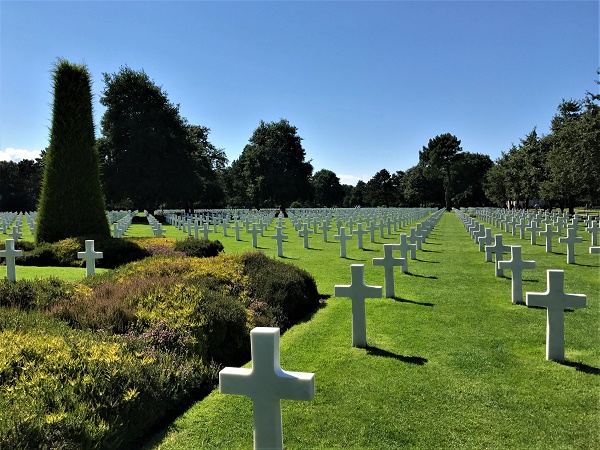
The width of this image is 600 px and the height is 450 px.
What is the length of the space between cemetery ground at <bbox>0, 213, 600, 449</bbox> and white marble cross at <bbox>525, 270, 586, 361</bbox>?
0.57ft

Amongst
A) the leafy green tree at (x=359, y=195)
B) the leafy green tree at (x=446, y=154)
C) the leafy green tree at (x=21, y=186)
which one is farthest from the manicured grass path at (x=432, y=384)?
the leafy green tree at (x=359, y=195)

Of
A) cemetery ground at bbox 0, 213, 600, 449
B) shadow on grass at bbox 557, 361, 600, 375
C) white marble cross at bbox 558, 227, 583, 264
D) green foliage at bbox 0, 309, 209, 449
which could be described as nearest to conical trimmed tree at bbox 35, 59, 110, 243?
cemetery ground at bbox 0, 213, 600, 449

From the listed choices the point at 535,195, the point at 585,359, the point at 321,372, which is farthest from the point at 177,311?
the point at 535,195

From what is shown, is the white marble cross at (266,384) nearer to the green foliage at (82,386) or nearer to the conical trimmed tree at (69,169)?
the green foliage at (82,386)

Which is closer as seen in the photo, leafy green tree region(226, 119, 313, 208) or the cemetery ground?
the cemetery ground

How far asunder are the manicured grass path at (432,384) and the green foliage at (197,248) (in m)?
5.63

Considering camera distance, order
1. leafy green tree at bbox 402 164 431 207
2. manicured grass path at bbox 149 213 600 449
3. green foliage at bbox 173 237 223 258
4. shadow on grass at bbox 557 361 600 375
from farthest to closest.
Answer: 1. leafy green tree at bbox 402 164 431 207
2. green foliage at bbox 173 237 223 258
3. shadow on grass at bbox 557 361 600 375
4. manicured grass path at bbox 149 213 600 449

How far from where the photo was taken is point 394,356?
548cm

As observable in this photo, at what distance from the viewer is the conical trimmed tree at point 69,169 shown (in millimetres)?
14820

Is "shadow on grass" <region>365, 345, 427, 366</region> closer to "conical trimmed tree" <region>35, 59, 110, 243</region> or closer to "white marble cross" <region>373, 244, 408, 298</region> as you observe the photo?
"white marble cross" <region>373, 244, 408, 298</region>

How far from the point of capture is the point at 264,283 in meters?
7.96

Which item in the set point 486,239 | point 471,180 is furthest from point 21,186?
point 471,180

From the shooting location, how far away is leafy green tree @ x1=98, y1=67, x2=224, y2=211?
138 feet

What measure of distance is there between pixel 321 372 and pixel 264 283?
124 inches
